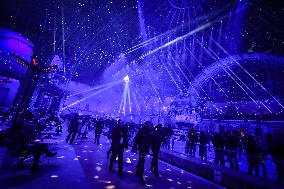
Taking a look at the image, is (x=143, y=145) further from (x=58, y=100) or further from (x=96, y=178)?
(x=58, y=100)

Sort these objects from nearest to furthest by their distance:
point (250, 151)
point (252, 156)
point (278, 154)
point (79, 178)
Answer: point (79, 178) < point (278, 154) < point (252, 156) < point (250, 151)

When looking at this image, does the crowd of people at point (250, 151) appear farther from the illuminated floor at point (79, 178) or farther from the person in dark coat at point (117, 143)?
the person in dark coat at point (117, 143)

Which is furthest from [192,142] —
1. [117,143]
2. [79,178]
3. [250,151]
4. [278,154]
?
[79,178]

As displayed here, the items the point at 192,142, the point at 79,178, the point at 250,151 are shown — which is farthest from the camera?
the point at 192,142

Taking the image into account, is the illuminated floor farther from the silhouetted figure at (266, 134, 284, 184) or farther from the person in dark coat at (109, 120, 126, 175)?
the silhouetted figure at (266, 134, 284, 184)

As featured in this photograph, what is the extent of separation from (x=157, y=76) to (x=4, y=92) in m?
28.6

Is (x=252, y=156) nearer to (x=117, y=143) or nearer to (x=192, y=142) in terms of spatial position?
(x=192, y=142)

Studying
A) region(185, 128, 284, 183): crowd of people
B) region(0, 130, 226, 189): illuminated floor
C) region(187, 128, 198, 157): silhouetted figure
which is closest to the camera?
region(0, 130, 226, 189): illuminated floor

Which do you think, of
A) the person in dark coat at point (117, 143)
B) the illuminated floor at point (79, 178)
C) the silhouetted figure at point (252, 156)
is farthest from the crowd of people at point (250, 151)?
the person in dark coat at point (117, 143)

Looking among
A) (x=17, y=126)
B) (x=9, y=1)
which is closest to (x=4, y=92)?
(x=9, y=1)

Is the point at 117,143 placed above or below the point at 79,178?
above

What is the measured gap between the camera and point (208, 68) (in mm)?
31297


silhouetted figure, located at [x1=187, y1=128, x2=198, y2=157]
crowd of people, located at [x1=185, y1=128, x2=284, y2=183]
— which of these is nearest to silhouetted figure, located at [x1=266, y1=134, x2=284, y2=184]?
crowd of people, located at [x1=185, y1=128, x2=284, y2=183]

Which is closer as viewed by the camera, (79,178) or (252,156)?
(79,178)
